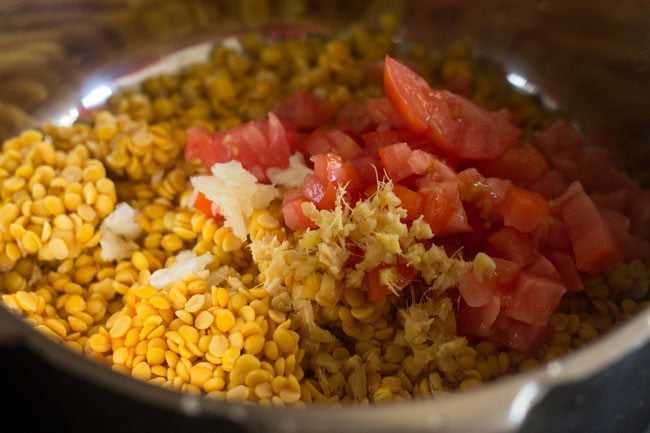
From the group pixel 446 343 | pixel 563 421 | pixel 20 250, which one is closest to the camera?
pixel 563 421

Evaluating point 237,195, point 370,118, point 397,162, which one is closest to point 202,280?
point 237,195

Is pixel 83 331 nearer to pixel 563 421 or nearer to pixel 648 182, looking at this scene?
pixel 563 421

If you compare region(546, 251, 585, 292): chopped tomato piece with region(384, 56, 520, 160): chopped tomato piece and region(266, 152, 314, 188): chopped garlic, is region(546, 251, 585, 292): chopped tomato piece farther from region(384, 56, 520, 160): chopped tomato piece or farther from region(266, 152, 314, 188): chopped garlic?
region(266, 152, 314, 188): chopped garlic

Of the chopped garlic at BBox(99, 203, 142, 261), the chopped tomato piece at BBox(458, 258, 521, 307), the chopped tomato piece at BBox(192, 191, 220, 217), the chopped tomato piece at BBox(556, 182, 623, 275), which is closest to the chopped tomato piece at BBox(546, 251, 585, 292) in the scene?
the chopped tomato piece at BBox(556, 182, 623, 275)

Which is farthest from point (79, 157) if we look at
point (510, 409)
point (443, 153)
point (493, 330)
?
point (510, 409)

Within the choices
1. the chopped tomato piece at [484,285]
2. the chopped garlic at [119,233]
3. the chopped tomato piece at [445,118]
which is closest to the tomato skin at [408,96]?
the chopped tomato piece at [445,118]

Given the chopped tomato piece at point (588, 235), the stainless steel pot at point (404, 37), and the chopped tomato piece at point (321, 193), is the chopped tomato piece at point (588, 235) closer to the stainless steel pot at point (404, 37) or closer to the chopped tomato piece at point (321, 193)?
the stainless steel pot at point (404, 37)
